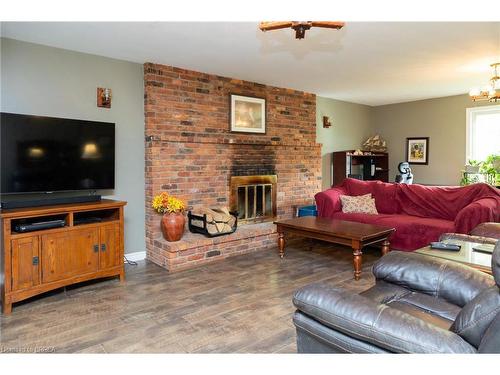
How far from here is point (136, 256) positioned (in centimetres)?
402

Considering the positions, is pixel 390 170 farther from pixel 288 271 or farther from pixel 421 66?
pixel 288 271

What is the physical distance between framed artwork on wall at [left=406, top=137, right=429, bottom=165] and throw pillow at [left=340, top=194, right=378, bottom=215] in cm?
248

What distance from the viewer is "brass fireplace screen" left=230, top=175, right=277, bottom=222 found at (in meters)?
4.83

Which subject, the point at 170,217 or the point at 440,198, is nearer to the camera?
the point at 170,217

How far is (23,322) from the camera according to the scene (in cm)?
246

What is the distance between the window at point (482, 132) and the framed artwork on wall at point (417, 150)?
712 mm

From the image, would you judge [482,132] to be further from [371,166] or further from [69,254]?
[69,254]

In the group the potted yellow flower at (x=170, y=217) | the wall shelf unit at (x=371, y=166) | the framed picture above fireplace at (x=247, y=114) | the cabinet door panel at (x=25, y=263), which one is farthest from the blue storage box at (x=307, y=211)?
the cabinet door panel at (x=25, y=263)

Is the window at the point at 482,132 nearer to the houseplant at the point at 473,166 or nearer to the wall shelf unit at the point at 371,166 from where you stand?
the houseplant at the point at 473,166

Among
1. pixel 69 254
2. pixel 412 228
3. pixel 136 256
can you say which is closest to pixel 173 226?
pixel 136 256

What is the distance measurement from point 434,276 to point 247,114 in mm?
3520

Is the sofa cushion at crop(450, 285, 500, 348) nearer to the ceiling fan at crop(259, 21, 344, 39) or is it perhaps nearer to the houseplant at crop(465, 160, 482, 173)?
the ceiling fan at crop(259, 21, 344, 39)

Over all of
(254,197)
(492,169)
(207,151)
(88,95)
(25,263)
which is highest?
(88,95)
